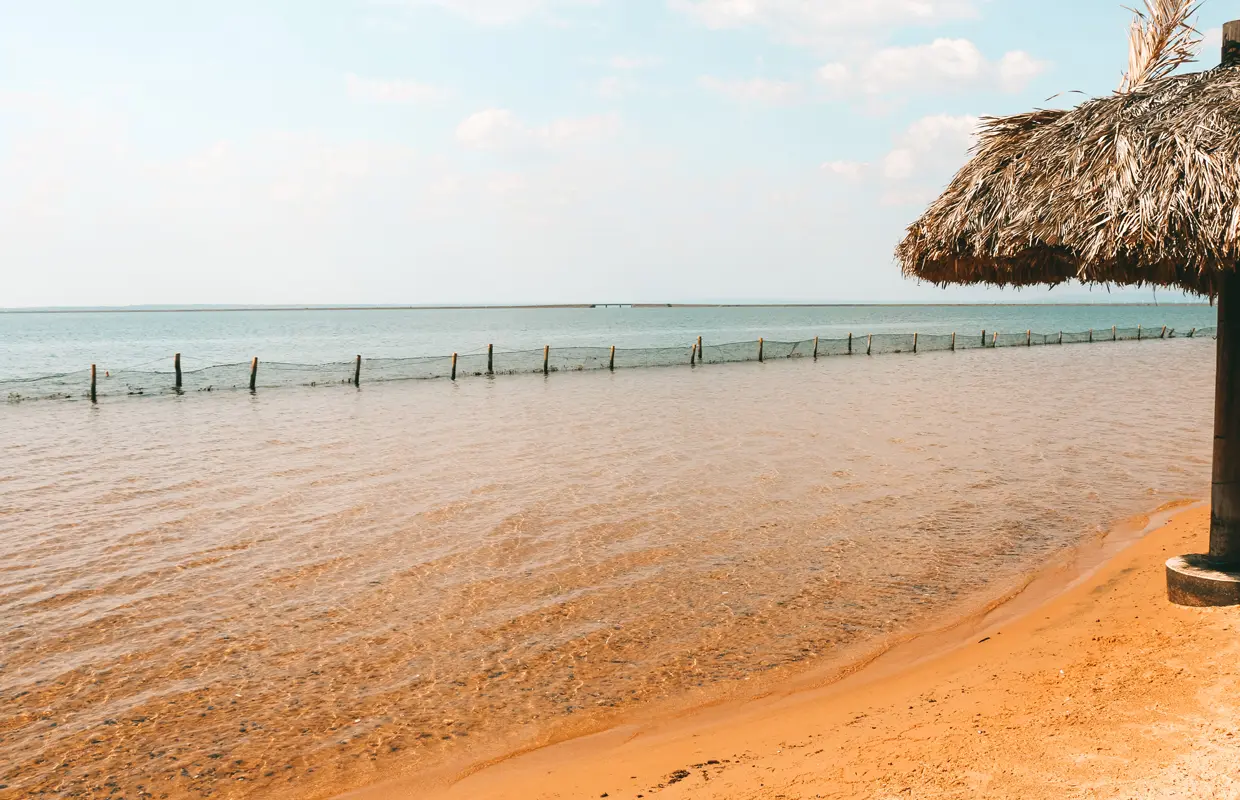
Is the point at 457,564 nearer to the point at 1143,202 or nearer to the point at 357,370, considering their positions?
the point at 1143,202

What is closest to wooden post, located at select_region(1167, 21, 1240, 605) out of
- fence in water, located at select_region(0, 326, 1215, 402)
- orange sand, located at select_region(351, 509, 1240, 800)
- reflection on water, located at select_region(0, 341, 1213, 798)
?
orange sand, located at select_region(351, 509, 1240, 800)

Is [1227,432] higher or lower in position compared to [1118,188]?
lower

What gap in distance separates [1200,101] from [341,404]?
23.4 m

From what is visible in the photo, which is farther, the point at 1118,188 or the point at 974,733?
the point at 1118,188

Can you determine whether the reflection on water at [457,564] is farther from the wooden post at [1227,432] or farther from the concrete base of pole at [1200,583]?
the wooden post at [1227,432]

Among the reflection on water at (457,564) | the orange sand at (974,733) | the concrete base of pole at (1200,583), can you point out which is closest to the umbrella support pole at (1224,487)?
the concrete base of pole at (1200,583)

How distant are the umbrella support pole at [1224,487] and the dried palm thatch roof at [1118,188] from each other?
0.44 metres

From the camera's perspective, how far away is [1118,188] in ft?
18.0

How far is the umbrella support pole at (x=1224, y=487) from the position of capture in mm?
5656

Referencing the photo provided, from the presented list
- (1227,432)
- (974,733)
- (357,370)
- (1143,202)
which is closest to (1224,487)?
(1227,432)

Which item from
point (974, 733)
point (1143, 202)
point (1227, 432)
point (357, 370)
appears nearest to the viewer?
point (974, 733)

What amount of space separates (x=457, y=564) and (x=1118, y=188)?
272 inches

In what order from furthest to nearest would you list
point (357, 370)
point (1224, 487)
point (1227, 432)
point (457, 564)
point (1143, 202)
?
point (357, 370) < point (457, 564) < point (1224, 487) < point (1227, 432) < point (1143, 202)

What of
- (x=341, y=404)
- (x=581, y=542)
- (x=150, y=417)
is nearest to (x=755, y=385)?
(x=341, y=404)
